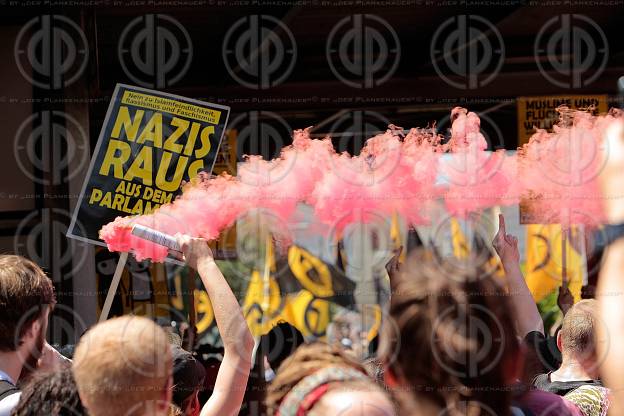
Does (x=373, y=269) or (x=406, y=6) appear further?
(x=406, y=6)

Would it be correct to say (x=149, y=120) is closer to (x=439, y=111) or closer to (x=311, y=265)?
(x=311, y=265)

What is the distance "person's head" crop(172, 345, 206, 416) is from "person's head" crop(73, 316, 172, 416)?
0.99 metres

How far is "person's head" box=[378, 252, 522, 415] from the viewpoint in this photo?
150 cm

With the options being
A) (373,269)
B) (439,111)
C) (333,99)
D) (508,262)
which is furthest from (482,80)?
(508,262)

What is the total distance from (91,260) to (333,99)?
7.80 feet

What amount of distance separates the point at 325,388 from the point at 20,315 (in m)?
1.05

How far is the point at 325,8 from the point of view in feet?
19.7

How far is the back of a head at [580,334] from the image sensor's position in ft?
9.74
